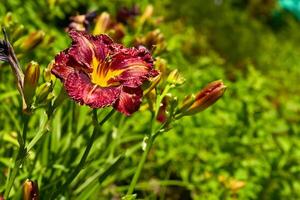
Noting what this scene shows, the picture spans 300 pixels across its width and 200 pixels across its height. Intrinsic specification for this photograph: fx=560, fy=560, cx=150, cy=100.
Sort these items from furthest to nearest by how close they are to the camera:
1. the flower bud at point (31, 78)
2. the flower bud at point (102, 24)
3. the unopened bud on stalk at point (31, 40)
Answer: the flower bud at point (102, 24) → the unopened bud on stalk at point (31, 40) → the flower bud at point (31, 78)

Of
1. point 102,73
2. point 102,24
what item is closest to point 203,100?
point 102,73

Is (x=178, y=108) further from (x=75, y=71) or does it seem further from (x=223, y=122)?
(x=223, y=122)

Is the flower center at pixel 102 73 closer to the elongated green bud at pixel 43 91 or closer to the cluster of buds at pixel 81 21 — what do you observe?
the elongated green bud at pixel 43 91

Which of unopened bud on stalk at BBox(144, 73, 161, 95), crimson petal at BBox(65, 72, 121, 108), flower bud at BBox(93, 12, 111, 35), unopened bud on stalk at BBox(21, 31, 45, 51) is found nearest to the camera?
crimson petal at BBox(65, 72, 121, 108)

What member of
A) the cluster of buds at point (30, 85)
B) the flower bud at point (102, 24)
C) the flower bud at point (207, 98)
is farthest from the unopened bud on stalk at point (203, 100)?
the flower bud at point (102, 24)

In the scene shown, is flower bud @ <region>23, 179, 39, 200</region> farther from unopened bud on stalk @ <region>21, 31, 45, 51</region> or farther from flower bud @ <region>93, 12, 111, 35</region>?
flower bud @ <region>93, 12, 111, 35</region>

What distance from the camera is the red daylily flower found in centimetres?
122

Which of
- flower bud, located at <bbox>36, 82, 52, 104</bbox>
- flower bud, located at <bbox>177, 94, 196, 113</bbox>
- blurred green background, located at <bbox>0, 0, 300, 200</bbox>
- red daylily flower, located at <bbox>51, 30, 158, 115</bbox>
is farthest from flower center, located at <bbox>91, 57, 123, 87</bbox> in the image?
blurred green background, located at <bbox>0, 0, 300, 200</bbox>

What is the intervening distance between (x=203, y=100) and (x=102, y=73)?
32 centimetres

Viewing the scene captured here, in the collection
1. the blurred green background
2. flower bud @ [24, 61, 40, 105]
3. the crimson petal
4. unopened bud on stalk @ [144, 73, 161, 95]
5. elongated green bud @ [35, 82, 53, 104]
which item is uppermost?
the crimson petal

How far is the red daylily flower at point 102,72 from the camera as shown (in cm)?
122

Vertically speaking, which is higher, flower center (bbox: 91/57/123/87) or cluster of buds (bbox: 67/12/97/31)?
A: flower center (bbox: 91/57/123/87)

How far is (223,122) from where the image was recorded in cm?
286

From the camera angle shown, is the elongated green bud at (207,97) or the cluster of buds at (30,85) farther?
the elongated green bud at (207,97)
